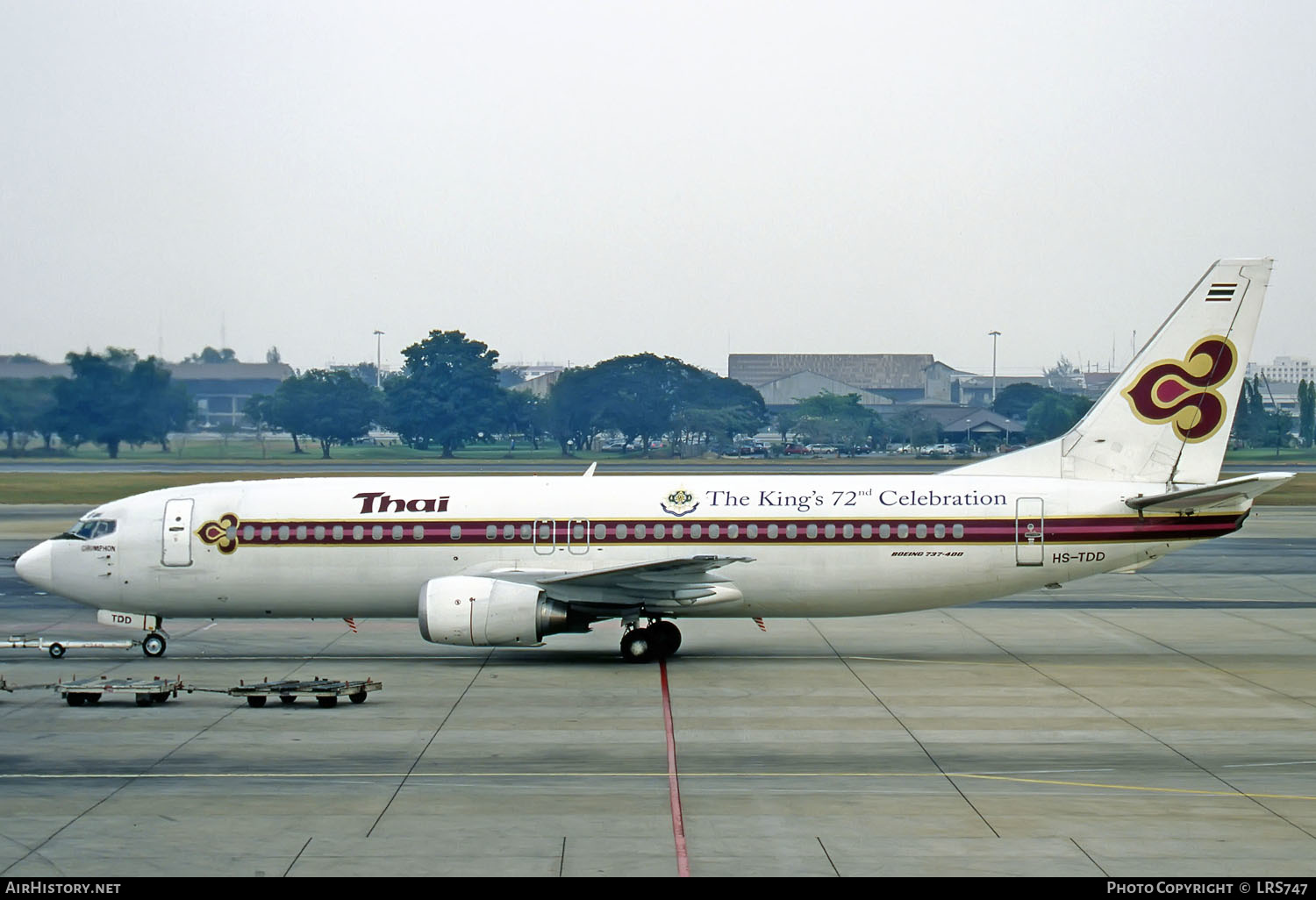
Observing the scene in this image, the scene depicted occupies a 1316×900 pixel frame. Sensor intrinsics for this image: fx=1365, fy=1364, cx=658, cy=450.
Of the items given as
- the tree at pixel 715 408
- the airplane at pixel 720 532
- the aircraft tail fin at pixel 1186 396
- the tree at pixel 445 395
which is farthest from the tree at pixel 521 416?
the aircraft tail fin at pixel 1186 396

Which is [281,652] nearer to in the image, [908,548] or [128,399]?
[908,548]

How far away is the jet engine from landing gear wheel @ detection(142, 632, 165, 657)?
6052 millimetres

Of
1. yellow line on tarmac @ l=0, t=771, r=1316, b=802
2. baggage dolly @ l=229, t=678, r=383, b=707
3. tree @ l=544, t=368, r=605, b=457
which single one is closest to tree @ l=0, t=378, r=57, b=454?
tree @ l=544, t=368, r=605, b=457

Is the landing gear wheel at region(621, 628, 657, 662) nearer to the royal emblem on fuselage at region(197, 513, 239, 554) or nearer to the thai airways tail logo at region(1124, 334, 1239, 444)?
the royal emblem on fuselage at region(197, 513, 239, 554)

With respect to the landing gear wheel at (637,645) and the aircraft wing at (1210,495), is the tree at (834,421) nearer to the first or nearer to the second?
the aircraft wing at (1210,495)

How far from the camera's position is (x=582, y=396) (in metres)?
128

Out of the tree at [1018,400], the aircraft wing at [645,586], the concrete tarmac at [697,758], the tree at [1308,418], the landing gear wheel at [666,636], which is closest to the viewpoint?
the concrete tarmac at [697,758]

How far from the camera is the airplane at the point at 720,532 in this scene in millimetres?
27016

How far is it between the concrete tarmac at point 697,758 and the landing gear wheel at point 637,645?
0.37 meters

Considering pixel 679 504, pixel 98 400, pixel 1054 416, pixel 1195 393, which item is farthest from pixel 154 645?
pixel 1054 416

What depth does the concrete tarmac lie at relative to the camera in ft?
48.0

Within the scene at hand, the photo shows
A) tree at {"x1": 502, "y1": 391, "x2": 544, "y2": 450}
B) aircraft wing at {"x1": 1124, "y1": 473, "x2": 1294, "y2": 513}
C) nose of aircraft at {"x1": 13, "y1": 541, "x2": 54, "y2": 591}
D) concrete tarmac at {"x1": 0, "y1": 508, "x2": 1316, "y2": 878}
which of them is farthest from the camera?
tree at {"x1": 502, "y1": 391, "x2": 544, "y2": 450}

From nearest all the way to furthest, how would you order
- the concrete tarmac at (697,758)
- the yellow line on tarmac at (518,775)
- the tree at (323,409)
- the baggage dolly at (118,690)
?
the concrete tarmac at (697,758) → the yellow line on tarmac at (518,775) → the baggage dolly at (118,690) → the tree at (323,409)
